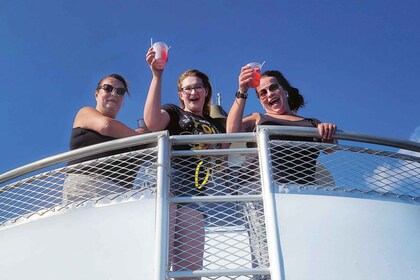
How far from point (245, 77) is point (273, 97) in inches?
19.5

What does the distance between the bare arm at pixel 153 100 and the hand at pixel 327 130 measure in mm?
910

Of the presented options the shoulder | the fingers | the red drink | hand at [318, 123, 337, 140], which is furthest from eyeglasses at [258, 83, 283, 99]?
the fingers

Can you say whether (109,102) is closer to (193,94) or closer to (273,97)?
(193,94)

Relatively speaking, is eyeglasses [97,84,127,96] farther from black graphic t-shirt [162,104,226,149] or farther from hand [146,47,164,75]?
hand [146,47,164,75]

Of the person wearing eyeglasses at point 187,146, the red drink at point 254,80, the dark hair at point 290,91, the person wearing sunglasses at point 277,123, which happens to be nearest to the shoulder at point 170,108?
the person wearing eyeglasses at point 187,146

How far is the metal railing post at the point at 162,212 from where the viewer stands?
1.88m

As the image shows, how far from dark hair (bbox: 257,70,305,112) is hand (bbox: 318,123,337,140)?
2.84ft

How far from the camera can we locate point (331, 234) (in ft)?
7.00

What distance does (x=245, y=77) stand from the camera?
107 inches

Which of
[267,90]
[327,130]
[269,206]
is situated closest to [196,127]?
[267,90]

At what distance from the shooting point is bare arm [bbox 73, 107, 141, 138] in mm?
2728

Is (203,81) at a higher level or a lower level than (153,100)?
higher

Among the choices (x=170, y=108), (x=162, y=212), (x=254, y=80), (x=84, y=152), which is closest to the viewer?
(x=162, y=212)

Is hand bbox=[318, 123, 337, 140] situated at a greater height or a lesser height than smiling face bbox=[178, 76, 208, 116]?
lesser
